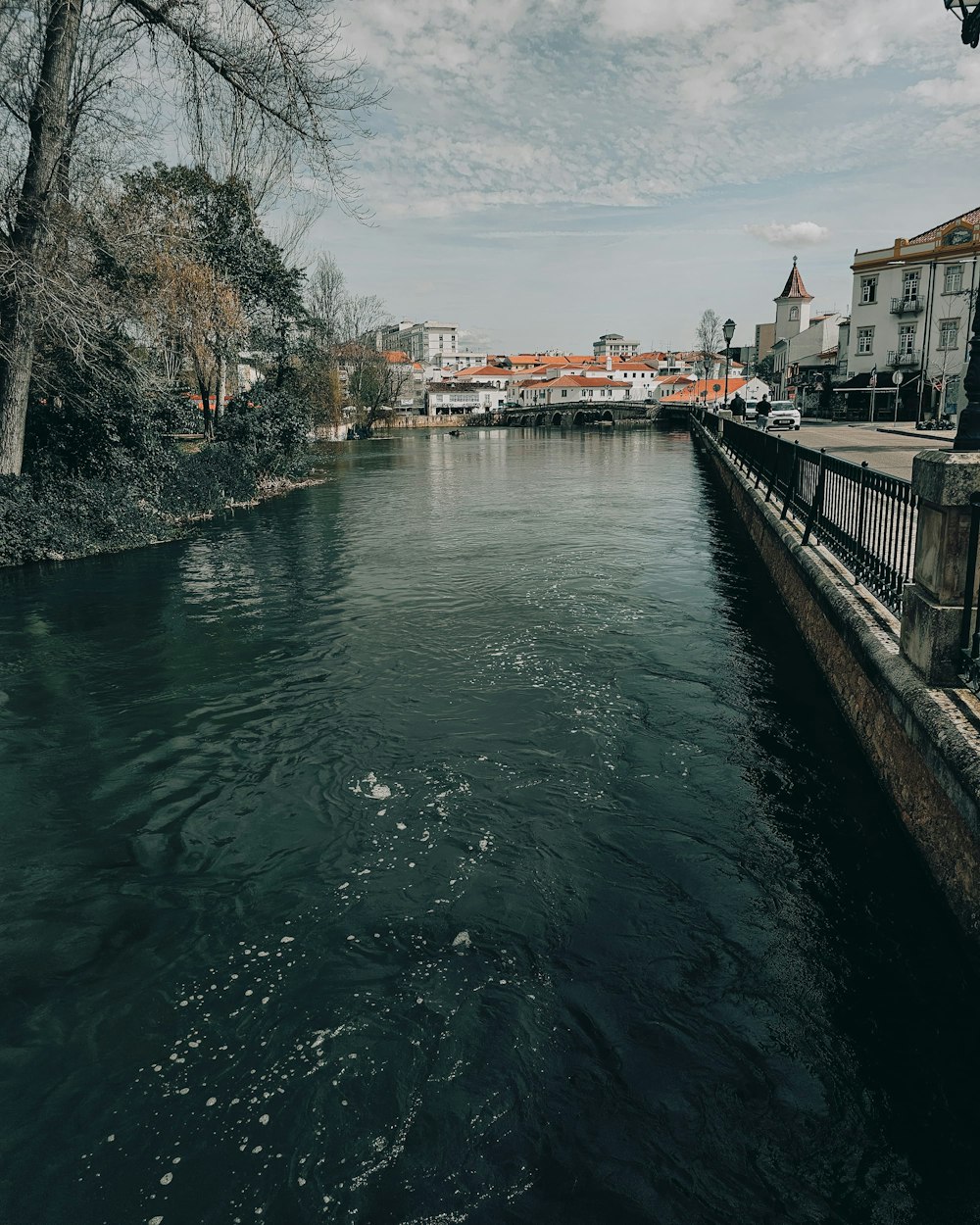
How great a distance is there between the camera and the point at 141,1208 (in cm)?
301

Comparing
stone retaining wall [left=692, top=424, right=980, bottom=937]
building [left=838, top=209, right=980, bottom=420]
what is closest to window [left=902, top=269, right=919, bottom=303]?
building [left=838, top=209, right=980, bottom=420]

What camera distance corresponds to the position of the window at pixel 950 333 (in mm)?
50781

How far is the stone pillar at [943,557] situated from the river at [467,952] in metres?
1.36

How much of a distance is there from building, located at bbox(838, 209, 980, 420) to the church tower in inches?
1627

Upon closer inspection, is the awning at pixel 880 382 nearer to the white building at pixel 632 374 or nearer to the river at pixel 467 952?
the river at pixel 467 952

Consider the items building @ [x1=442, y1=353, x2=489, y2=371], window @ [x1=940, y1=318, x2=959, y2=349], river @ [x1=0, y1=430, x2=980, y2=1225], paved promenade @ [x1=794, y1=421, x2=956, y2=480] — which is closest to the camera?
river @ [x1=0, y1=430, x2=980, y2=1225]

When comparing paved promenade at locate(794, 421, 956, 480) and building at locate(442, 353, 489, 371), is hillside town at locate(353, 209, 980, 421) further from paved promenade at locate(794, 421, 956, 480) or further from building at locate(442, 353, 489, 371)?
building at locate(442, 353, 489, 371)

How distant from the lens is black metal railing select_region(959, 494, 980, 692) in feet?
14.4

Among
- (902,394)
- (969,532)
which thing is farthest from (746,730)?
(902,394)

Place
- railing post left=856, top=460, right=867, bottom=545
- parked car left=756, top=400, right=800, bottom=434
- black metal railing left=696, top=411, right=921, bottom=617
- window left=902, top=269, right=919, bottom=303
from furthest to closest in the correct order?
window left=902, top=269, right=919, bottom=303, parked car left=756, top=400, right=800, bottom=434, railing post left=856, top=460, right=867, bottom=545, black metal railing left=696, top=411, right=921, bottom=617

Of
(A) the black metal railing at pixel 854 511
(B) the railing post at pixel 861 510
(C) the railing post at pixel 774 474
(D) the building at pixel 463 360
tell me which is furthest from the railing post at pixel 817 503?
(D) the building at pixel 463 360

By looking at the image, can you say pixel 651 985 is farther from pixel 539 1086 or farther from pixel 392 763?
pixel 392 763

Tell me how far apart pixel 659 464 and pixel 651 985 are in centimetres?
3947

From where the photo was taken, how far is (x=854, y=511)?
8.62 metres
